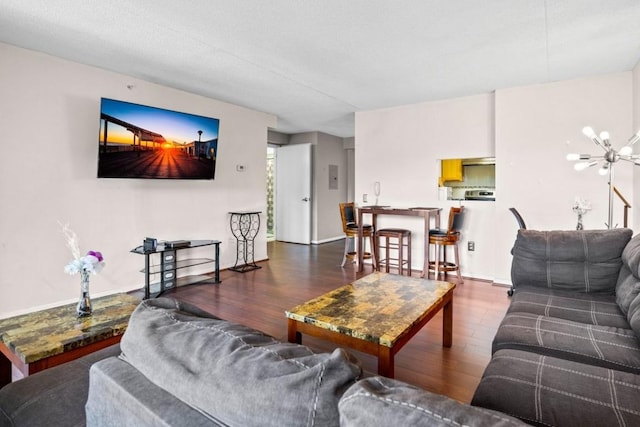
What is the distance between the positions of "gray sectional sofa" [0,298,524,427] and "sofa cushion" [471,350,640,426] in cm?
74

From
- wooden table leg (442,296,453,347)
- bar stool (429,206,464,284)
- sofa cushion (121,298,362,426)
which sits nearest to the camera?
sofa cushion (121,298,362,426)

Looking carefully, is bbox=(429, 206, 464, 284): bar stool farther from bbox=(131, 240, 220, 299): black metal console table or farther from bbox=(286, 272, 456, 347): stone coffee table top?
bbox=(131, 240, 220, 299): black metal console table

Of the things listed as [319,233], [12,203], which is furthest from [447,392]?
[319,233]

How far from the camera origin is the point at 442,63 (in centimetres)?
357

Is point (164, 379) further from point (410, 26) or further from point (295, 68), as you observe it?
point (295, 68)

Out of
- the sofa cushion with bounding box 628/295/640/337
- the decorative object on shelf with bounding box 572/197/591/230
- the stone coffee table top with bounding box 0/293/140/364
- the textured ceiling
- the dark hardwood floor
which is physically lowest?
the dark hardwood floor

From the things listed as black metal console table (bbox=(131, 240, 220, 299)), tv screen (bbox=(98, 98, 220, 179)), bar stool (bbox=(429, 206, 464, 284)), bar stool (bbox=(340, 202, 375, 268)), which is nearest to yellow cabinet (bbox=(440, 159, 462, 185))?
bar stool (bbox=(429, 206, 464, 284))

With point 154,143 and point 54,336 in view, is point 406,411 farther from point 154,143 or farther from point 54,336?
point 154,143

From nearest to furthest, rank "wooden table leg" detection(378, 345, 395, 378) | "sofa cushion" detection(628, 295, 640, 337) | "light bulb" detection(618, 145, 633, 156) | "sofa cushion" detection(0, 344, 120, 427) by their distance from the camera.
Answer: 1. "sofa cushion" detection(0, 344, 120, 427)
2. "sofa cushion" detection(628, 295, 640, 337)
3. "wooden table leg" detection(378, 345, 395, 378)
4. "light bulb" detection(618, 145, 633, 156)

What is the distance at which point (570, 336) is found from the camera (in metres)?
1.76

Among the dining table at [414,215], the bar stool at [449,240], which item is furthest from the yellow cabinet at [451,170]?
the bar stool at [449,240]

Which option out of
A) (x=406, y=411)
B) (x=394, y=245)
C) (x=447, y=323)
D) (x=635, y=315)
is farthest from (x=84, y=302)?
(x=394, y=245)

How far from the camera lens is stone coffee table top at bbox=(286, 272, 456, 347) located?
6.15 feet

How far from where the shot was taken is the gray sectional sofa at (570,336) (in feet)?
3.91
